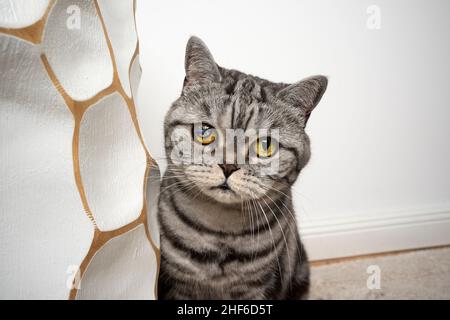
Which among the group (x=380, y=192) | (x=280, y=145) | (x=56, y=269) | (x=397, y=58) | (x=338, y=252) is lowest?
(x=338, y=252)

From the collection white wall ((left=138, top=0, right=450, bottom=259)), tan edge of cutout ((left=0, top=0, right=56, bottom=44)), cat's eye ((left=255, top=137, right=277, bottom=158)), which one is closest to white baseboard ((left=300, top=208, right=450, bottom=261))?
white wall ((left=138, top=0, right=450, bottom=259))

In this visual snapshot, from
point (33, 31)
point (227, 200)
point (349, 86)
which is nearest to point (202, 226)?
point (227, 200)

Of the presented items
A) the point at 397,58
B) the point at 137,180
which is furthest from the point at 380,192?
the point at 137,180

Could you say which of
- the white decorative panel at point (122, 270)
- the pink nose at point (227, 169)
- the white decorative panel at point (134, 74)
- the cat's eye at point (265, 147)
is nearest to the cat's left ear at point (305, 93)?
the cat's eye at point (265, 147)

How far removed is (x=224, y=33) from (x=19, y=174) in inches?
29.3

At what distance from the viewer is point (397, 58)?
45.1 inches

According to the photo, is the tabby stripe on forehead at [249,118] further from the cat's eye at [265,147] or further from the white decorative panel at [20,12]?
the white decorative panel at [20,12]

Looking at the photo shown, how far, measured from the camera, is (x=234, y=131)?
0.72m

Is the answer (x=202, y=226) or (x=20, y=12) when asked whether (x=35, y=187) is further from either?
(x=202, y=226)

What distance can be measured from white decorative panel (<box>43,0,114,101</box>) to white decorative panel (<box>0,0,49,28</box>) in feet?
0.06

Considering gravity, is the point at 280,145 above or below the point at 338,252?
above

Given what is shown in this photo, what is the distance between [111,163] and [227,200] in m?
0.26

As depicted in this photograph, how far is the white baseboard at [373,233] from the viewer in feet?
4.00
